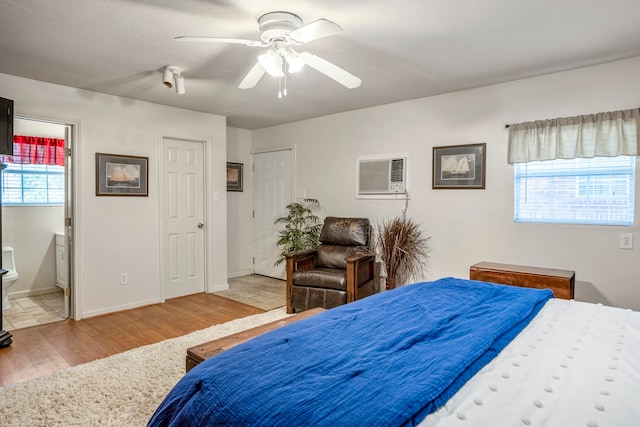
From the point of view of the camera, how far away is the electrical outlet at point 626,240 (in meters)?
2.86

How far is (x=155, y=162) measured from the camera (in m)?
4.25

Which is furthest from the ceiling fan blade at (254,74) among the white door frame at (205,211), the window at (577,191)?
the window at (577,191)

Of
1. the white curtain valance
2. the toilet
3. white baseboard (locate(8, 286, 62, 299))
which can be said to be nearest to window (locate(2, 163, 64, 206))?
the toilet

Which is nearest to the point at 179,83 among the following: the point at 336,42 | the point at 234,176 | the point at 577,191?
the point at 336,42

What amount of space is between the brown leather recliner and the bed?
185 cm

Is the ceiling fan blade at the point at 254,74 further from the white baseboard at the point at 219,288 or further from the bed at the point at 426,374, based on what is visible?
the white baseboard at the point at 219,288

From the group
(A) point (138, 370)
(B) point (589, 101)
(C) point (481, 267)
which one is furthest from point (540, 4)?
(A) point (138, 370)

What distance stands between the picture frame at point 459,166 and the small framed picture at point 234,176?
9.65 ft

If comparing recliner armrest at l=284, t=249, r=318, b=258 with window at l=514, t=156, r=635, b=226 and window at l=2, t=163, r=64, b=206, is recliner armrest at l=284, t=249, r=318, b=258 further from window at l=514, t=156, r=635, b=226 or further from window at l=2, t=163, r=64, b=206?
window at l=2, t=163, r=64, b=206

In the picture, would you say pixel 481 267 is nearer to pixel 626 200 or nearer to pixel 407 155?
pixel 626 200

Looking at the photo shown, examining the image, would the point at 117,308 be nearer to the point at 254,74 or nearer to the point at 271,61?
the point at 254,74

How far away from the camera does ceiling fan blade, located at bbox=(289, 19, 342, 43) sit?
6.19 feet

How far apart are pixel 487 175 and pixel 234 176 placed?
349 centimetres

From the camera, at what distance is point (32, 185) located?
4.68m
